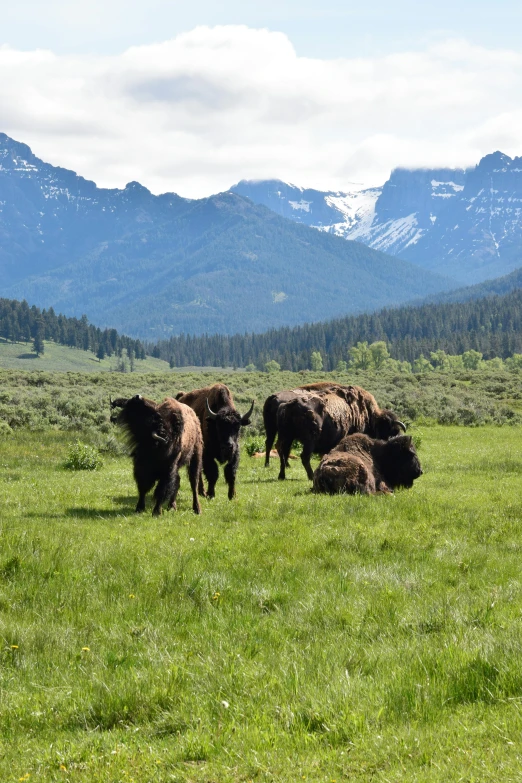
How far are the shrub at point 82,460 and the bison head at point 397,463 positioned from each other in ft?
27.3

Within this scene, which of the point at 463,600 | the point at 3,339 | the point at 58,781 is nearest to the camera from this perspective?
the point at 58,781

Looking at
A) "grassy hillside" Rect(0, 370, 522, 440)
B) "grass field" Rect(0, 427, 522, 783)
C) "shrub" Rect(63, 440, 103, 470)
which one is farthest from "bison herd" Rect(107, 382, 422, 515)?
"grassy hillside" Rect(0, 370, 522, 440)

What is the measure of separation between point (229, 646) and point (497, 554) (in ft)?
14.2

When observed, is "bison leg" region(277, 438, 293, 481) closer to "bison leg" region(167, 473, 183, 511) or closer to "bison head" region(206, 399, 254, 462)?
"bison head" region(206, 399, 254, 462)

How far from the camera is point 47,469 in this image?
1938 centimetres

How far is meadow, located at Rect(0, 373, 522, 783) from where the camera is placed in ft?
13.8

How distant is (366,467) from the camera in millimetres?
14883

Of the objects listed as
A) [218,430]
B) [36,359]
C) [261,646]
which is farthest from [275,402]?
[36,359]

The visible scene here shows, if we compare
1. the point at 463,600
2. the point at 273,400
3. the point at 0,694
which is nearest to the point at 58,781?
the point at 0,694

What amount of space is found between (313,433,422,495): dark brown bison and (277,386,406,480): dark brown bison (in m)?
2.10

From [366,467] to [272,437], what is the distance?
18.7 ft

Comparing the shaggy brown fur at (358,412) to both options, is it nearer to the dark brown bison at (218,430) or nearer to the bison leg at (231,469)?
the dark brown bison at (218,430)

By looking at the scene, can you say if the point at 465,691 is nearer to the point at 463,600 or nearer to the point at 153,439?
the point at 463,600

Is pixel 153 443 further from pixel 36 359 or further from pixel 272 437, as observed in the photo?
pixel 36 359
